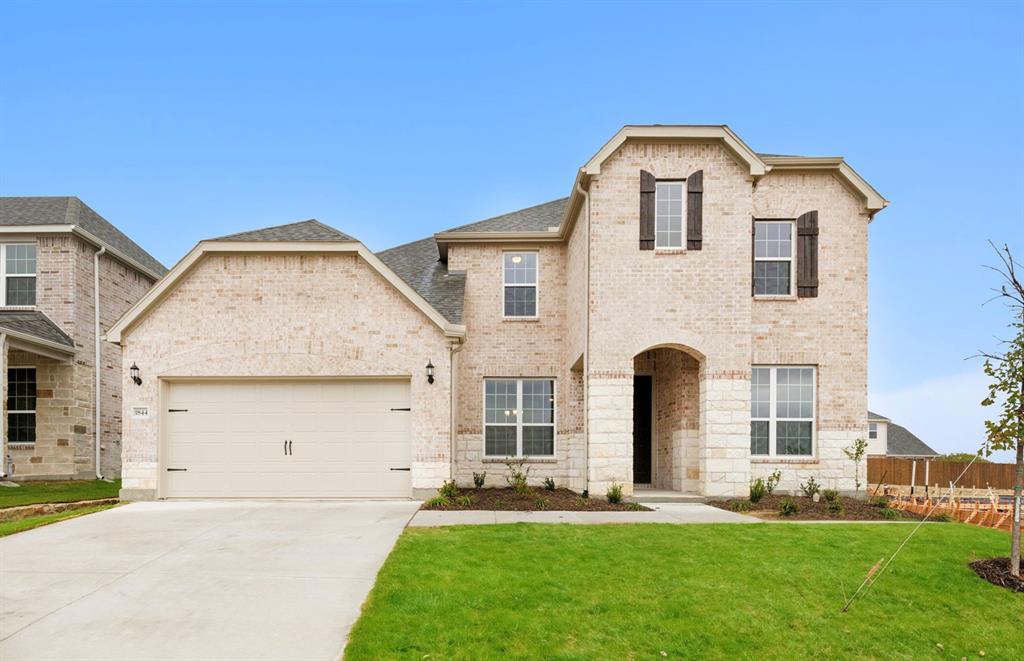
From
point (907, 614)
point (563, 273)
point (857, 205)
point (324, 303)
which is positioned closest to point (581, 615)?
point (907, 614)

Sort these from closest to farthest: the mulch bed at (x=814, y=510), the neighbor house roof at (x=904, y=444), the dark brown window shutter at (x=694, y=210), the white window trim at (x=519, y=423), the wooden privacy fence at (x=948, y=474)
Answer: the mulch bed at (x=814, y=510)
the dark brown window shutter at (x=694, y=210)
the white window trim at (x=519, y=423)
the wooden privacy fence at (x=948, y=474)
the neighbor house roof at (x=904, y=444)

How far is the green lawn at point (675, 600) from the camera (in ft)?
19.8

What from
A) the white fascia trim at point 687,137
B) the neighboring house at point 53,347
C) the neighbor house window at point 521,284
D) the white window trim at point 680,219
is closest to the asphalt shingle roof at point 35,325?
the neighboring house at point 53,347

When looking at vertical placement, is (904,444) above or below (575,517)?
below

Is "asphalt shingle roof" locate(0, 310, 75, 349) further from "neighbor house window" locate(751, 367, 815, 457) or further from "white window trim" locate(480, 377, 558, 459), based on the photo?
"neighbor house window" locate(751, 367, 815, 457)

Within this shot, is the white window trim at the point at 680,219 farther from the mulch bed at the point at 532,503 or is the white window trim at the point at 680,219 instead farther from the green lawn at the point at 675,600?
the green lawn at the point at 675,600

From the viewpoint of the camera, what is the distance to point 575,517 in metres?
11.4

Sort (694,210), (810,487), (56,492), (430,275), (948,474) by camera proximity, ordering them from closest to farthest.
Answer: (694,210)
(810,487)
(56,492)
(430,275)
(948,474)

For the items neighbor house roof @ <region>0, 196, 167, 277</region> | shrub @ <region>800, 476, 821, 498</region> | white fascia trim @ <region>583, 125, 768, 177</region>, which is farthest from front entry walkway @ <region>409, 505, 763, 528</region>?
neighbor house roof @ <region>0, 196, 167, 277</region>

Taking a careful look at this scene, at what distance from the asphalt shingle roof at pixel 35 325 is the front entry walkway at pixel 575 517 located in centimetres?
1264

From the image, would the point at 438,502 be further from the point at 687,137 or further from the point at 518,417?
the point at 687,137

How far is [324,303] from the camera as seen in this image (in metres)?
13.8

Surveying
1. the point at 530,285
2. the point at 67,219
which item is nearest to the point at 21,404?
the point at 67,219

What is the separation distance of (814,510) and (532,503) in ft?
17.6
